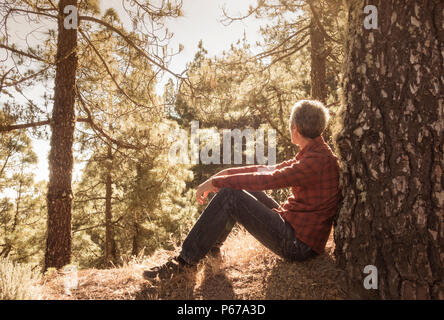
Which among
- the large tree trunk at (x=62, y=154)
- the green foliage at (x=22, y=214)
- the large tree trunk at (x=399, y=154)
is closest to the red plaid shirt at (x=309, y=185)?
the large tree trunk at (x=399, y=154)

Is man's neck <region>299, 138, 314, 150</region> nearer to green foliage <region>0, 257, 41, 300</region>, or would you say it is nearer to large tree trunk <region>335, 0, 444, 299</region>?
large tree trunk <region>335, 0, 444, 299</region>

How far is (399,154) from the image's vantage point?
1948mm

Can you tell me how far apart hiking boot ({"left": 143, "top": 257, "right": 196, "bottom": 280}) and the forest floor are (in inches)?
1.9

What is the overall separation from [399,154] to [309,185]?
0.62 metres

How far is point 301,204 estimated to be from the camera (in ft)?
7.85

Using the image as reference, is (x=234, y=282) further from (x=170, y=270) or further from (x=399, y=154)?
(x=399, y=154)

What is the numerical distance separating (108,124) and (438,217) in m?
5.31

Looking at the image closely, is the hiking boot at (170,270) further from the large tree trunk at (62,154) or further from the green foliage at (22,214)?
the green foliage at (22,214)

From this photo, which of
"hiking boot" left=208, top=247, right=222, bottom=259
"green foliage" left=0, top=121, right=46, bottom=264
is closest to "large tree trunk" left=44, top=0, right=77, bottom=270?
"hiking boot" left=208, top=247, right=222, bottom=259

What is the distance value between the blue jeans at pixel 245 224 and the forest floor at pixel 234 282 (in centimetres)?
16

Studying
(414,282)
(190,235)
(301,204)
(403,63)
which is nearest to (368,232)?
(414,282)

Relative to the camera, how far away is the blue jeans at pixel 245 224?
7.89ft

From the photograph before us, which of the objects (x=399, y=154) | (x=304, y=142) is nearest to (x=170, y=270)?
(x=304, y=142)

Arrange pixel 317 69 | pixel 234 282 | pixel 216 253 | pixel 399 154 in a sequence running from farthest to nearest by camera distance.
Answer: pixel 317 69 → pixel 216 253 → pixel 234 282 → pixel 399 154
